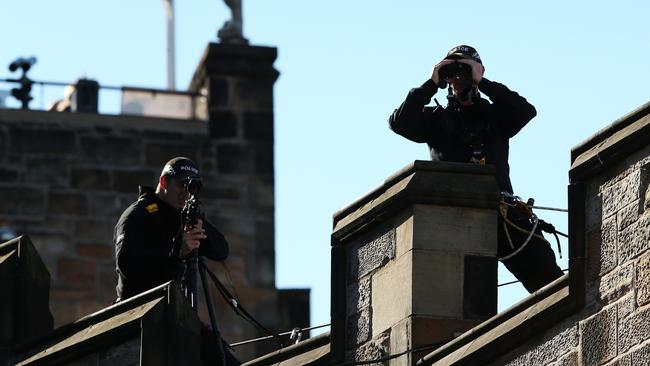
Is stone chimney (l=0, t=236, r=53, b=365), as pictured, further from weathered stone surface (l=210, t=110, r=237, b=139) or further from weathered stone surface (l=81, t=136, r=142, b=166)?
weathered stone surface (l=210, t=110, r=237, b=139)

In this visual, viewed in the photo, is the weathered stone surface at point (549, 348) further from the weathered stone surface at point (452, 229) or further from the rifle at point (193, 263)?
the rifle at point (193, 263)

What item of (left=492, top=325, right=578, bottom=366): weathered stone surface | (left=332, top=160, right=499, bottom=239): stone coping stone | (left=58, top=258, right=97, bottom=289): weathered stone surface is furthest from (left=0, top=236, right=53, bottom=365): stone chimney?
(left=58, top=258, right=97, bottom=289): weathered stone surface

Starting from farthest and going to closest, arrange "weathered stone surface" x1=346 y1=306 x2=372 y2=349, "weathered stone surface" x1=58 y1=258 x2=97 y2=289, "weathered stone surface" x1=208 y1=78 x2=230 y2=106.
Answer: "weathered stone surface" x1=208 y1=78 x2=230 y2=106 < "weathered stone surface" x1=58 y1=258 x2=97 y2=289 < "weathered stone surface" x1=346 y1=306 x2=372 y2=349

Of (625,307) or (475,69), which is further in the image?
(475,69)

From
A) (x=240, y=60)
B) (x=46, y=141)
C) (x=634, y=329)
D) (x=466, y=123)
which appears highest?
(x=240, y=60)

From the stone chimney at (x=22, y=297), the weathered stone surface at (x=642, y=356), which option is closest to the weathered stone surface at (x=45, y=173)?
the stone chimney at (x=22, y=297)

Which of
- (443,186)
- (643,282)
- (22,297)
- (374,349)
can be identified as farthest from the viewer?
(22,297)

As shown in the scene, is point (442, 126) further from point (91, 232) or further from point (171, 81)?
point (171, 81)

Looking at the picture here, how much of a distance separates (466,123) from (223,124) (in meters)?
15.5

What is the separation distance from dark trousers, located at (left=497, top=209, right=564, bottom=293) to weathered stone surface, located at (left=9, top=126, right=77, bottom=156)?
51.2 feet

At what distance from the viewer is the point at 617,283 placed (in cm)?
1460

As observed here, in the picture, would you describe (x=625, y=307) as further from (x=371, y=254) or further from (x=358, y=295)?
(x=358, y=295)

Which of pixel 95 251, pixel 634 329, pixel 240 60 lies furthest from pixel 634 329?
pixel 240 60

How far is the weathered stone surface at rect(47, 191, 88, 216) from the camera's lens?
32.1 m
